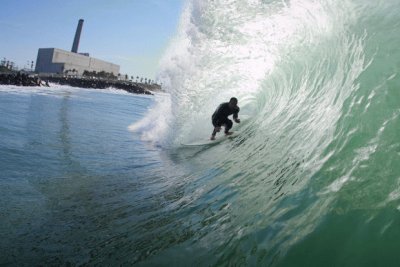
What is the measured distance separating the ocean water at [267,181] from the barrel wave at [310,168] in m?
0.02

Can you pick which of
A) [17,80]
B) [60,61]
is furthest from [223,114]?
[60,61]

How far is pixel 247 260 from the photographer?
8.97 feet

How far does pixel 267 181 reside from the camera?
4.46 m

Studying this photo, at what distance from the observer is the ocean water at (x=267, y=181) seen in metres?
2.86

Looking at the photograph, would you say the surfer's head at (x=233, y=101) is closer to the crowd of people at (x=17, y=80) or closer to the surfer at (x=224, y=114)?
the surfer at (x=224, y=114)

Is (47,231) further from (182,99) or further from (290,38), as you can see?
(182,99)

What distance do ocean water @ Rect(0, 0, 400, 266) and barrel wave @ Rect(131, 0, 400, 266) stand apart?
0.05ft

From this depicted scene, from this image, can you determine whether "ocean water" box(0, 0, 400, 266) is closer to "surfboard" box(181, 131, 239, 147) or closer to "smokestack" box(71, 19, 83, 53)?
"surfboard" box(181, 131, 239, 147)

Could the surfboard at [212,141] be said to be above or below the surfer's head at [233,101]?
below

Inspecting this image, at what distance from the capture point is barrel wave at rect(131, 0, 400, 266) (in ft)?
8.99

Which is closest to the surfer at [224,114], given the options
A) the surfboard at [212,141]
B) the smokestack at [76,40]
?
the surfboard at [212,141]

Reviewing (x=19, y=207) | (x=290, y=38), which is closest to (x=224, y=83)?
(x=290, y=38)

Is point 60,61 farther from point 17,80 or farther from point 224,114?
point 224,114

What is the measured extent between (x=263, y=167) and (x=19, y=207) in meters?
3.25
